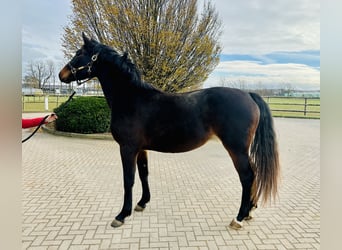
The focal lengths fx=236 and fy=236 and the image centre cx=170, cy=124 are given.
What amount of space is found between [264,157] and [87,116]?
6.11 metres

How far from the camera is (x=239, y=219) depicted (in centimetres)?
249

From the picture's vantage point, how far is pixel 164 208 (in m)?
2.89

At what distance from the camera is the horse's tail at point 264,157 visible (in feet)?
8.29

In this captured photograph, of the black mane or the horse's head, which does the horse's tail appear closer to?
the black mane

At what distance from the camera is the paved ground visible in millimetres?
2229

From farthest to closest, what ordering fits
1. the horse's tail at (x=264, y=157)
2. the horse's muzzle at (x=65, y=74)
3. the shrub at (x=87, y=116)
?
the shrub at (x=87, y=116) → the horse's muzzle at (x=65, y=74) → the horse's tail at (x=264, y=157)

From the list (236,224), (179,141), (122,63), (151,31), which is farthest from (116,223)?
(151,31)

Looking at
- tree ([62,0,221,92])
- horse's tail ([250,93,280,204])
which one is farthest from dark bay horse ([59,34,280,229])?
tree ([62,0,221,92])

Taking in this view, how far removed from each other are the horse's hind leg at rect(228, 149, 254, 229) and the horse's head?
1767mm

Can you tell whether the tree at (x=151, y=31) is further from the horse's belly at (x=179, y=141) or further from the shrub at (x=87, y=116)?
the horse's belly at (x=179, y=141)

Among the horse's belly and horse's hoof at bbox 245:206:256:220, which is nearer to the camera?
the horse's belly

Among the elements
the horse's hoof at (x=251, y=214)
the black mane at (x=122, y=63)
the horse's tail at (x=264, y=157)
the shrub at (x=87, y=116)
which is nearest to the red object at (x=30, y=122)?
the black mane at (x=122, y=63)

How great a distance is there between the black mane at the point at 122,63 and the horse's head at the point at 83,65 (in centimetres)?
7

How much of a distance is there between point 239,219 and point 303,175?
2.55 m
